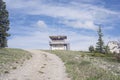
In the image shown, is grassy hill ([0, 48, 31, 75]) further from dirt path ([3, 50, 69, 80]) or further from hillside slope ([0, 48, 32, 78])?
dirt path ([3, 50, 69, 80])

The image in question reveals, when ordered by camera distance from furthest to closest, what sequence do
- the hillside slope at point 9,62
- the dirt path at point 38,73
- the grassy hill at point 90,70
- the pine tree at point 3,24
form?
the pine tree at point 3,24, the hillside slope at point 9,62, the dirt path at point 38,73, the grassy hill at point 90,70

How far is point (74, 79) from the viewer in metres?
22.4

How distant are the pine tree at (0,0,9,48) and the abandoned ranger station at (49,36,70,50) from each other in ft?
164

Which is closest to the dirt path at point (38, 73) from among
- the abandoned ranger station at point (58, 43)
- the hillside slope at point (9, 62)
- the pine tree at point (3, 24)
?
the hillside slope at point (9, 62)

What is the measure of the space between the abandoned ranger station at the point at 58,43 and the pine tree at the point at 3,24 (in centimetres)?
5002

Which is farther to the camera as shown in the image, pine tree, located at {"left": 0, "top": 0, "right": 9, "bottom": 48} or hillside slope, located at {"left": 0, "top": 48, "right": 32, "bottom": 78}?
pine tree, located at {"left": 0, "top": 0, "right": 9, "bottom": 48}

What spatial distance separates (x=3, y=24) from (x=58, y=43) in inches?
2046

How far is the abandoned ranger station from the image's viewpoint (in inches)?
4648

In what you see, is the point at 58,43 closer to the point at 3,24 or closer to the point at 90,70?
the point at 3,24

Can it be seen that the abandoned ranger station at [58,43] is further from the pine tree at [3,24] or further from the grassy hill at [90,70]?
the grassy hill at [90,70]

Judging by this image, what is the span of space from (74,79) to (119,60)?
3923cm

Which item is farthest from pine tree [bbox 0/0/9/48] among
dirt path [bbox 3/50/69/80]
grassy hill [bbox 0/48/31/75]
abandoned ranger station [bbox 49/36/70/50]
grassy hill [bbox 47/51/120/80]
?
abandoned ranger station [bbox 49/36/70/50]

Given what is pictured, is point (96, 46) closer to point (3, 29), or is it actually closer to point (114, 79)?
point (3, 29)

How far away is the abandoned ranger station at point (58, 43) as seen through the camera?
4648 inches
